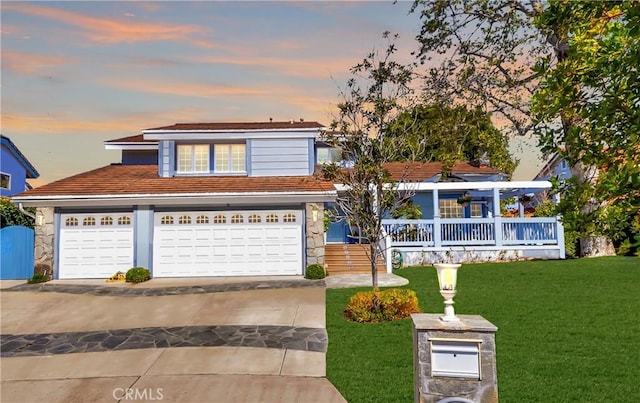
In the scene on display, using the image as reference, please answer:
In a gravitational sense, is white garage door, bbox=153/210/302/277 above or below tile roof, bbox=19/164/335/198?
below

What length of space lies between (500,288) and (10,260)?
1874 cm

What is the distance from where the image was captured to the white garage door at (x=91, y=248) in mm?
15656

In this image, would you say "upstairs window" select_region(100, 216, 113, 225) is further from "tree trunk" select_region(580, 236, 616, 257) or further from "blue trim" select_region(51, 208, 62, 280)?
"tree trunk" select_region(580, 236, 616, 257)

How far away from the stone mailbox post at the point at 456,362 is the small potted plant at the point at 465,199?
18549mm

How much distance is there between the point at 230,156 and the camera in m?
18.4

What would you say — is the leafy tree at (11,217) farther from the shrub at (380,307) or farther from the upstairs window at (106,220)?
the shrub at (380,307)

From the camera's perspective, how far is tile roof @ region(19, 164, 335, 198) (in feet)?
51.3

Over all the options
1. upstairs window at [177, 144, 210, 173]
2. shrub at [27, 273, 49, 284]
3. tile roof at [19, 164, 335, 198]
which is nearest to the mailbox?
tile roof at [19, 164, 335, 198]

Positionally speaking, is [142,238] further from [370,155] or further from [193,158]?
[370,155]

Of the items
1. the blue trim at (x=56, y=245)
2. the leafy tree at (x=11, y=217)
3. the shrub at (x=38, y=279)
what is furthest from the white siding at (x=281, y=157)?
the leafy tree at (x=11, y=217)

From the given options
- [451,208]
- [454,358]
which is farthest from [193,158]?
[454,358]

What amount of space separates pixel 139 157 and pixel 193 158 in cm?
617

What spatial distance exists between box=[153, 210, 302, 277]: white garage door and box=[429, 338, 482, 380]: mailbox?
1140cm

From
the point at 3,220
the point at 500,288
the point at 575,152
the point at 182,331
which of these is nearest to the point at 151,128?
the point at 3,220
